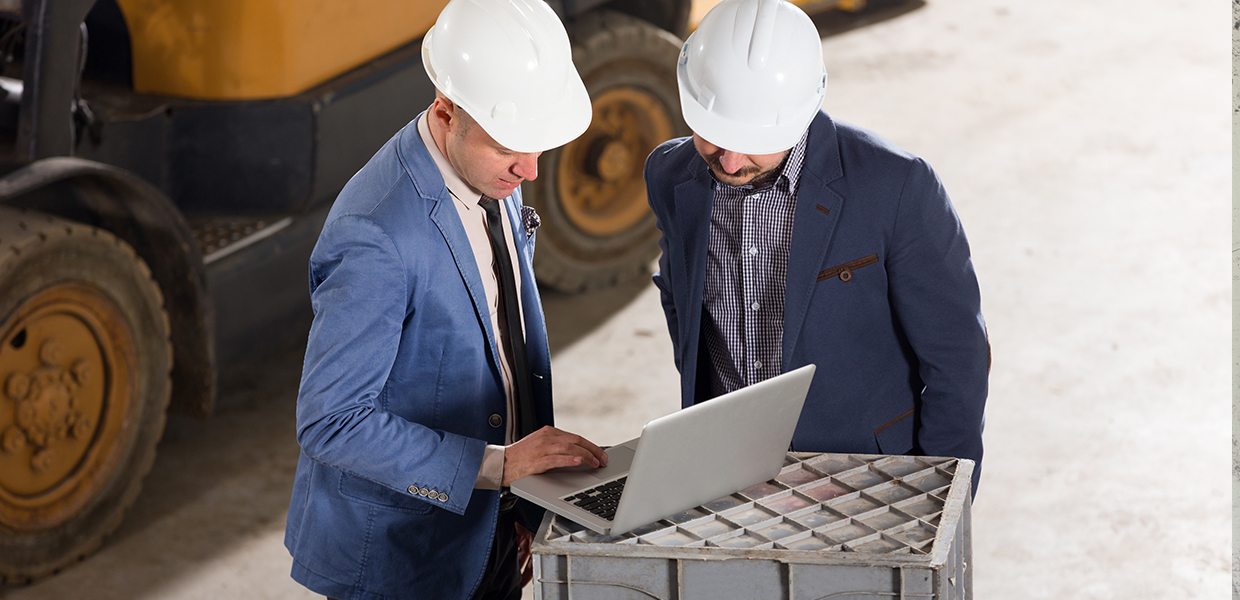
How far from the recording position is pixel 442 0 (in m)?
4.98

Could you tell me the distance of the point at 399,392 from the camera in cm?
236

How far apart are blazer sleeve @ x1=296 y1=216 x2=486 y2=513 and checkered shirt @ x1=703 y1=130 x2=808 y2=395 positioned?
2.60 feet

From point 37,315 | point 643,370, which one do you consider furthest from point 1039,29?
point 37,315

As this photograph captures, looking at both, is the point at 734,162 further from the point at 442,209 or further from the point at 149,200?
the point at 149,200

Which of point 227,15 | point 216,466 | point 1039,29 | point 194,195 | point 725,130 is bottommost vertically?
point 1039,29

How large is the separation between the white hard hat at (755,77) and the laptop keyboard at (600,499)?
0.72 meters

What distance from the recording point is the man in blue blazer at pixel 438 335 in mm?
2195

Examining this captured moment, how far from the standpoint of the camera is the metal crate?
1908 millimetres

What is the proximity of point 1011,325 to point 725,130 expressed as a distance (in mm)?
3521

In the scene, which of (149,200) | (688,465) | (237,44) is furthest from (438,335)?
(237,44)

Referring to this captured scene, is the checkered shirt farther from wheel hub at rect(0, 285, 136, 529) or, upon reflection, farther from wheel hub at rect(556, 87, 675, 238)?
wheel hub at rect(556, 87, 675, 238)

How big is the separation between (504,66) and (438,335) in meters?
0.51

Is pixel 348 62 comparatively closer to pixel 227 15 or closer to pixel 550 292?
pixel 227 15

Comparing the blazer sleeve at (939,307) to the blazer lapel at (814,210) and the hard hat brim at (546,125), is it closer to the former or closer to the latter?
the blazer lapel at (814,210)
